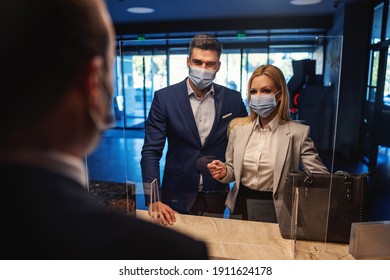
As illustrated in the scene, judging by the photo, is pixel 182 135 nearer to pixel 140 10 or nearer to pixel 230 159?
pixel 230 159

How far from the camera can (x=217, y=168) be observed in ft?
4.80

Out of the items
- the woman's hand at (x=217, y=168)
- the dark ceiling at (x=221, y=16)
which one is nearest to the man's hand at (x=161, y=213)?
the woman's hand at (x=217, y=168)

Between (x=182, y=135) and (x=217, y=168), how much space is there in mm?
226

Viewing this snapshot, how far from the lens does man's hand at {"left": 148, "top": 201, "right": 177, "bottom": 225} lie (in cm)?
140

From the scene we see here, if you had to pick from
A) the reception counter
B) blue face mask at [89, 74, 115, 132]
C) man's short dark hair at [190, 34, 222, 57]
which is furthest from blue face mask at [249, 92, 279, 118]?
blue face mask at [89, 74, 115, 132]

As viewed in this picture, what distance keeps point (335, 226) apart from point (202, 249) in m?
0.97

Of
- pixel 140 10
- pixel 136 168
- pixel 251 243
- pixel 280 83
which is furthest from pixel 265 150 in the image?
pixel 140 10

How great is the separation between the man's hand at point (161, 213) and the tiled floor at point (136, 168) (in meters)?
0.06

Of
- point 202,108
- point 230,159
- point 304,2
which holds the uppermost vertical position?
point 304,2

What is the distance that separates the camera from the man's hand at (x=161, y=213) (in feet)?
4.60

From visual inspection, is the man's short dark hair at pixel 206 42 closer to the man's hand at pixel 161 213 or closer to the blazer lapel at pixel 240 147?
the blazer lapel at pixel 240 147

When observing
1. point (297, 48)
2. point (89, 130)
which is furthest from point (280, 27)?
point (89, 130)

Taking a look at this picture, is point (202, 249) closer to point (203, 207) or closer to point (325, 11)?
point (203, 207)

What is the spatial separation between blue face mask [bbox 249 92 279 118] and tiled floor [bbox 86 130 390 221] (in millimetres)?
329
